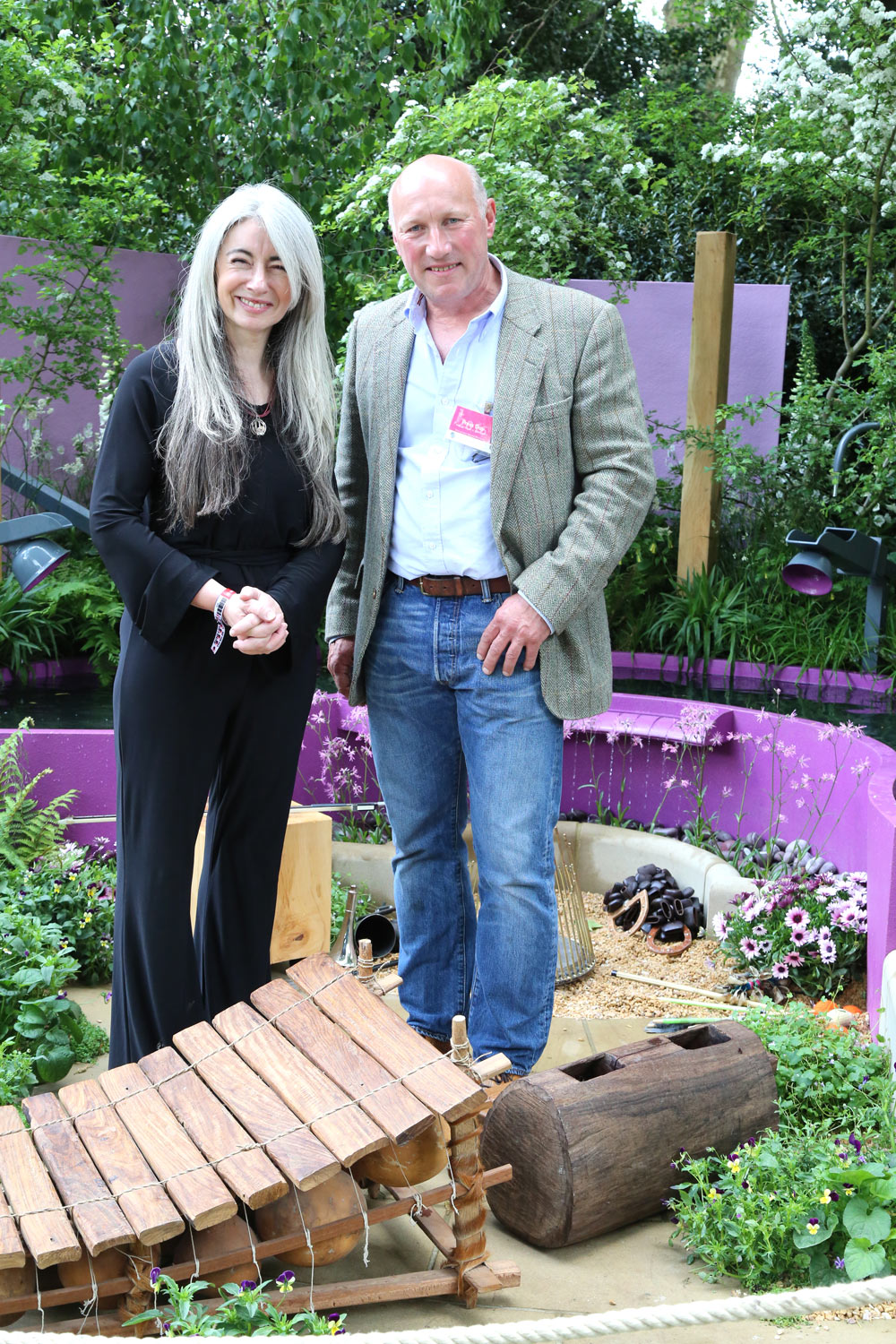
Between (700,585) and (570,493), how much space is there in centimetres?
386

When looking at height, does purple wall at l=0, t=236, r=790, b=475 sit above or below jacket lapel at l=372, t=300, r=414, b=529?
above

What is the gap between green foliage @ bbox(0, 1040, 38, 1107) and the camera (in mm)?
2637

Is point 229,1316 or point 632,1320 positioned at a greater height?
point 632,1320

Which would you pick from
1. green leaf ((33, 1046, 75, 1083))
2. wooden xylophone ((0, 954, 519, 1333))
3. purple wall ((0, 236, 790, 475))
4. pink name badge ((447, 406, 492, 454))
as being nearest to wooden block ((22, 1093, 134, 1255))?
wooden xylophone ((0, 954, 519, 1333))

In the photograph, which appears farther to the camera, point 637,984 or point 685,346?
point 685,346

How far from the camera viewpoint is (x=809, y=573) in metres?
5.39

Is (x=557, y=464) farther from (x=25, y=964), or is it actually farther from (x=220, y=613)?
(x=25, y=964)

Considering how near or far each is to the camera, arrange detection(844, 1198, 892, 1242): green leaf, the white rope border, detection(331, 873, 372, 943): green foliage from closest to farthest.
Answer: the white rope border < detection(844, 1198, 892, 1242): green leaf < detection(331, 873, 372, 943): green foliage

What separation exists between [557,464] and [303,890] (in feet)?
5.25

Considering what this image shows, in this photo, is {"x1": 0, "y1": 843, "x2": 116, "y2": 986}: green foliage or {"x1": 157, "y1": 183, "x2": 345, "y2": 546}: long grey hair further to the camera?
{"x1": 0, "y1": 843, "x2": 116, "y2": 986}: green foliage

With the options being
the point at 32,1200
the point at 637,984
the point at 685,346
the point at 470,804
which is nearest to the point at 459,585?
the point at 470,804

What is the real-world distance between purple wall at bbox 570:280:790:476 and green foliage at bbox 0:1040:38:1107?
553cm

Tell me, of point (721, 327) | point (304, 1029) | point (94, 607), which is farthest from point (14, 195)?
point (304, 1029)

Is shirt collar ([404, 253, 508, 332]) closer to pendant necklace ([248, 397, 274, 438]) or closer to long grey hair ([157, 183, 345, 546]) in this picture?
long grey hair ([157, 183, 345, 546])
